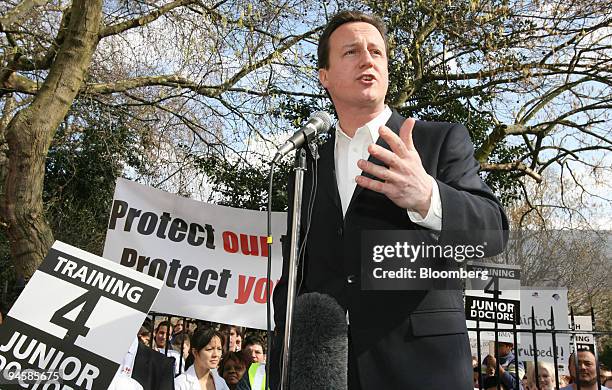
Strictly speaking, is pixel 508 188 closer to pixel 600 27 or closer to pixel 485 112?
pixel 485 112

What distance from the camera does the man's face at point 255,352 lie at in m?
6.83

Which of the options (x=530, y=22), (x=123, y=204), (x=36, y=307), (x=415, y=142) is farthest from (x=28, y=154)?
(x=530, y=22)

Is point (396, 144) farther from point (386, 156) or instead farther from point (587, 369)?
point (587, 369)

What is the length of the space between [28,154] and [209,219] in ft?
6.10

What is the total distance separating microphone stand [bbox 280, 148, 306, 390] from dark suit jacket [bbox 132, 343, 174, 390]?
311 centimetres

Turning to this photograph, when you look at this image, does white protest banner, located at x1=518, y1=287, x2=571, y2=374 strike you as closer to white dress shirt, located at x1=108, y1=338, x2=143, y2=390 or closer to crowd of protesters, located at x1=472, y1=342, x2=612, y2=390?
crowd of protesters, located at x1=472, y1=342, x2=612, y2=390

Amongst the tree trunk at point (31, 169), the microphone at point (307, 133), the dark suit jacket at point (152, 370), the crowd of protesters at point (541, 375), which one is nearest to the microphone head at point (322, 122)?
the microphone at point (307, 133)

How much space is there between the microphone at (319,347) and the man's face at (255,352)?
17.2ft

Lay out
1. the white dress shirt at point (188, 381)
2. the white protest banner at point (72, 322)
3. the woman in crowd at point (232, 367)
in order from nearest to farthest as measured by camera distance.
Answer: the white protest banner at point (72, 322) → the white dress shirt at point (188, 381) → the woman in crowd at point (232, 367)

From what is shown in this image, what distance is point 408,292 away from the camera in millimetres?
1724

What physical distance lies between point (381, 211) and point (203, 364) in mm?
4357

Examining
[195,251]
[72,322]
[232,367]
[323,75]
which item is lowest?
[72,322]

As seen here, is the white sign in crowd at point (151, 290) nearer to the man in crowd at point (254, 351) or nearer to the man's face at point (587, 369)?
the man's face at point (587, 369)

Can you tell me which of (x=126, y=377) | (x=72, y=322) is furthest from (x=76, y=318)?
(x=126, y=377)
